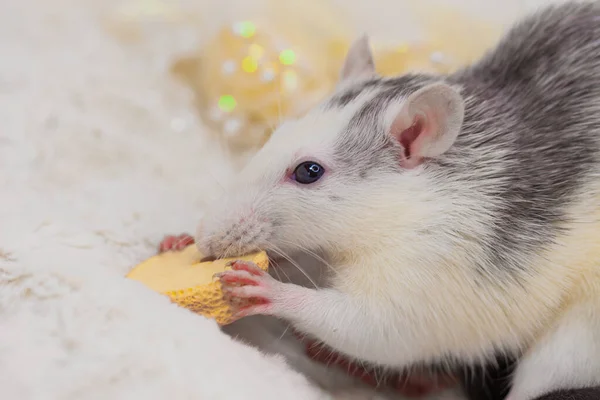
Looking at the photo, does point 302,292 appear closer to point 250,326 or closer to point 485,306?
point 250,326

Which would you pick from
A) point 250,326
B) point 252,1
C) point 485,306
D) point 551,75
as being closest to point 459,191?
point 485,306

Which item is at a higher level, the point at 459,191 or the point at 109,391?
the point at 459,191

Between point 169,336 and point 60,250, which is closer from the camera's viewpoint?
point 169,336

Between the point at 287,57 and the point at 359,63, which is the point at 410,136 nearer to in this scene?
the point at 359,63

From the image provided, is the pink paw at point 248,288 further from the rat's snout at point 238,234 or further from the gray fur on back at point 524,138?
the gray fur on back at point 524,138

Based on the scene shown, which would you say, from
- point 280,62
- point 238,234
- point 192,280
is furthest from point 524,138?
point 280,62

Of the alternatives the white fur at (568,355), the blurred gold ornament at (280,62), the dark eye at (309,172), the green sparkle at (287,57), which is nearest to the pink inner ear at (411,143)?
the dark eye at (309,172)
